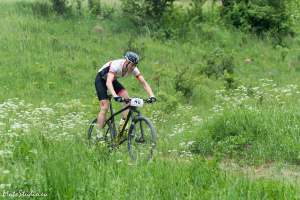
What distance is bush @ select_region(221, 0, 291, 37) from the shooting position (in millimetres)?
22344

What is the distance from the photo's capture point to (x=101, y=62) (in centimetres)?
1806

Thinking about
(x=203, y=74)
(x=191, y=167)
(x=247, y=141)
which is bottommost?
(x=203, y=74)

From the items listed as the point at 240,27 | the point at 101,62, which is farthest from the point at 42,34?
the point at 240,27

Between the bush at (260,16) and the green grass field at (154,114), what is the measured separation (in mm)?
645

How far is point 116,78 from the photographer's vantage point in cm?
1011

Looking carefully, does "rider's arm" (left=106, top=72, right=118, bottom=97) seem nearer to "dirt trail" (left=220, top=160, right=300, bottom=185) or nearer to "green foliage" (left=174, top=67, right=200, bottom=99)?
"dirt trail" (left=220, top=160, right=300, bottom=185)

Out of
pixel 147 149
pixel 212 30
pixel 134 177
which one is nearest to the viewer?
pixel 134 177

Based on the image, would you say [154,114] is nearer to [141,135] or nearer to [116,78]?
[116,78]

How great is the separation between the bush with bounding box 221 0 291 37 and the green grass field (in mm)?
645

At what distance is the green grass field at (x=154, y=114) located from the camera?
6.11m

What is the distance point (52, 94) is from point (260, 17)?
996 cm

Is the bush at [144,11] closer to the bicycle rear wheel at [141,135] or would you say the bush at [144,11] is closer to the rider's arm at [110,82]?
the rider's arm at [110,82]

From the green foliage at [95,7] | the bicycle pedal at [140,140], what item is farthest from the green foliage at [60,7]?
the bicycle pedal at [140,140]

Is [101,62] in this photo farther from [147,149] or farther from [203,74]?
[147,149]
